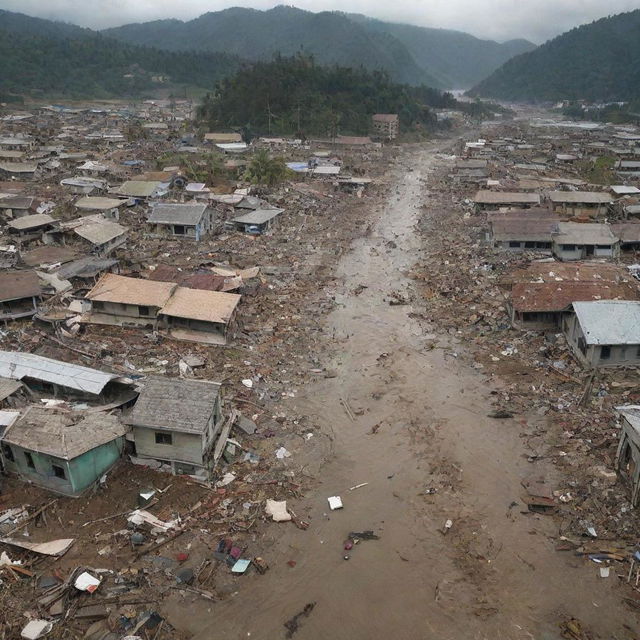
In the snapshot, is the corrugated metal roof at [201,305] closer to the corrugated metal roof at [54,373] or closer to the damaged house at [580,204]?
the corrugated metal roof at [54,373]

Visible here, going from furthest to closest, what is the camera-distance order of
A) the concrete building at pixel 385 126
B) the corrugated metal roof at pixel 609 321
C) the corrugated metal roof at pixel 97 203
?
the concrete building at pixel 385 126
the corrugated metal roof at pixel 97 203
the corrugated metal roof at pixel 609 321

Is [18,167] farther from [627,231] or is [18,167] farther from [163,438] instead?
[627,231]

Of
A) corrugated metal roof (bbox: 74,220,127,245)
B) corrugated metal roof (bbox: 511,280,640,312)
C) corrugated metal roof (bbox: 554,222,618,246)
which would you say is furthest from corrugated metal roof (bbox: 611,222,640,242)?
corrugated metal roof (bbox: 74,220,127,245)

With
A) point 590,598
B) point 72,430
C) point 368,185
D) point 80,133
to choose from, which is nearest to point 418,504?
point 590,598

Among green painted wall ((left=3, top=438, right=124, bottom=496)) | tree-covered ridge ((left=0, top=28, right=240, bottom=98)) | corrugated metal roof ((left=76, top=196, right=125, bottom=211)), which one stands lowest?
green painted wall ((left=3, top=438, right=124, bottom=496))

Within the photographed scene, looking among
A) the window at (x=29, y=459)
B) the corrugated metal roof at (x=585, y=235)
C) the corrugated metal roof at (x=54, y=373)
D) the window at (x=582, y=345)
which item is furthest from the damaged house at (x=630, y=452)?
the corrugated metal roof at (x=585, y=235)

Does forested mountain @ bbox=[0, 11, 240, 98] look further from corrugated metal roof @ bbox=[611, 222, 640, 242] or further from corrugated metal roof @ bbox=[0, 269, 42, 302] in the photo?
corrugated metal roof @ bbox=[611, 222, 640, 242]
